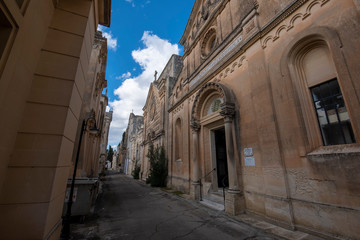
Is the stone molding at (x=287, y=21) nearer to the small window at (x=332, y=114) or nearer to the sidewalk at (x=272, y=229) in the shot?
the small window at (x=332, y=114)

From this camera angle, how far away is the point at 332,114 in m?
4.35

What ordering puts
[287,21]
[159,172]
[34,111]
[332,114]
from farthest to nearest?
[159,172]
[287,21]
[332,114]
[34,111]

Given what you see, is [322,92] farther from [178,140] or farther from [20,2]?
[178,140]


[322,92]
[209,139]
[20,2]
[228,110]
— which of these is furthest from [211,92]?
[20,2]

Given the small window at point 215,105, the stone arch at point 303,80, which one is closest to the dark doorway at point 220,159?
the small window at point 215,105

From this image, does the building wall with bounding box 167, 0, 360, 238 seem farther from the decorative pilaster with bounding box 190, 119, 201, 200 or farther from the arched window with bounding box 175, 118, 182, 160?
the arched window with bounding box 175, 118, 182, 160

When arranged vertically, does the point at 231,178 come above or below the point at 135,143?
below

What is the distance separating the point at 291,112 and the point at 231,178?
3.39 metres

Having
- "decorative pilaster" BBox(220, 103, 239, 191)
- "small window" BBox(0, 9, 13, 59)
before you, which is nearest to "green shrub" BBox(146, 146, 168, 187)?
"decorative pilaster" BBox(220, 103, 239, 191)

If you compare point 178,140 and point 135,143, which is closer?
point 178,140

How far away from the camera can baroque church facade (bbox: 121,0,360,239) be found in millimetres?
3787

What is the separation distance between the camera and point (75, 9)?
3254mm

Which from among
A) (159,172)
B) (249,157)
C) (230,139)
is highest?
(230,139)

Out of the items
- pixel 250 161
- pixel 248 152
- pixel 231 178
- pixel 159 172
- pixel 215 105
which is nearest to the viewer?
pixel 250 161
